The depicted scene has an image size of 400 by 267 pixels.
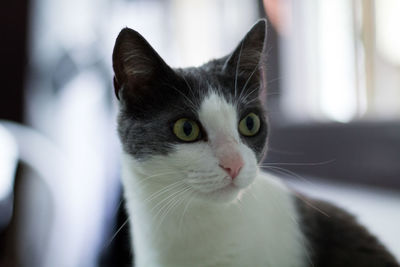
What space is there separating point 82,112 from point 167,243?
107 centimetres

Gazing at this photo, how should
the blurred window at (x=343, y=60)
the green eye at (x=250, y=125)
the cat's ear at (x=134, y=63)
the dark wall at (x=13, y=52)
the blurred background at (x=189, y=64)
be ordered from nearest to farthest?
the cat's ear at (x=134, y=63), the green eye at (x=250, y=125), the blurred background at (x=189, y=64), the blurred window at (x=343, y=60), the dark wall at (x=13, y=52)

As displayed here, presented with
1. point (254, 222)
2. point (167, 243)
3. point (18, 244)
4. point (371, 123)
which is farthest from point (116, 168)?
point (371, 123)

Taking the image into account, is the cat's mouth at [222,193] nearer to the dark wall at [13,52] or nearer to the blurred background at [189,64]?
the blurred background at [189,64]

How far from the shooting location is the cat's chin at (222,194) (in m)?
0.83

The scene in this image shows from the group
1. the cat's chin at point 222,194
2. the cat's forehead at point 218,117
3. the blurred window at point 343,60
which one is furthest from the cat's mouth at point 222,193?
the blurred window at point 343,60

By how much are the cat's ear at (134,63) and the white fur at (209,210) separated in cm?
14

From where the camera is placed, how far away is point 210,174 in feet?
2.64

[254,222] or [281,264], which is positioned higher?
[254,222]

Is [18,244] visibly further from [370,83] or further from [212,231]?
[370,83]

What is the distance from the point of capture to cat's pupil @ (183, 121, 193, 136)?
873 millimetres

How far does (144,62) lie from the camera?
2.90ft

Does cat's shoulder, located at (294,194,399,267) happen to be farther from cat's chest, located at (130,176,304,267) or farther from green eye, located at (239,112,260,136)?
green eye, located at (239,112,260,136)

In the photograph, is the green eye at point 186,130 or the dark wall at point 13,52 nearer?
the green eye at point 186,130

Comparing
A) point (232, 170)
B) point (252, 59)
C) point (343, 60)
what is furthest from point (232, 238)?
point (343, 60)
